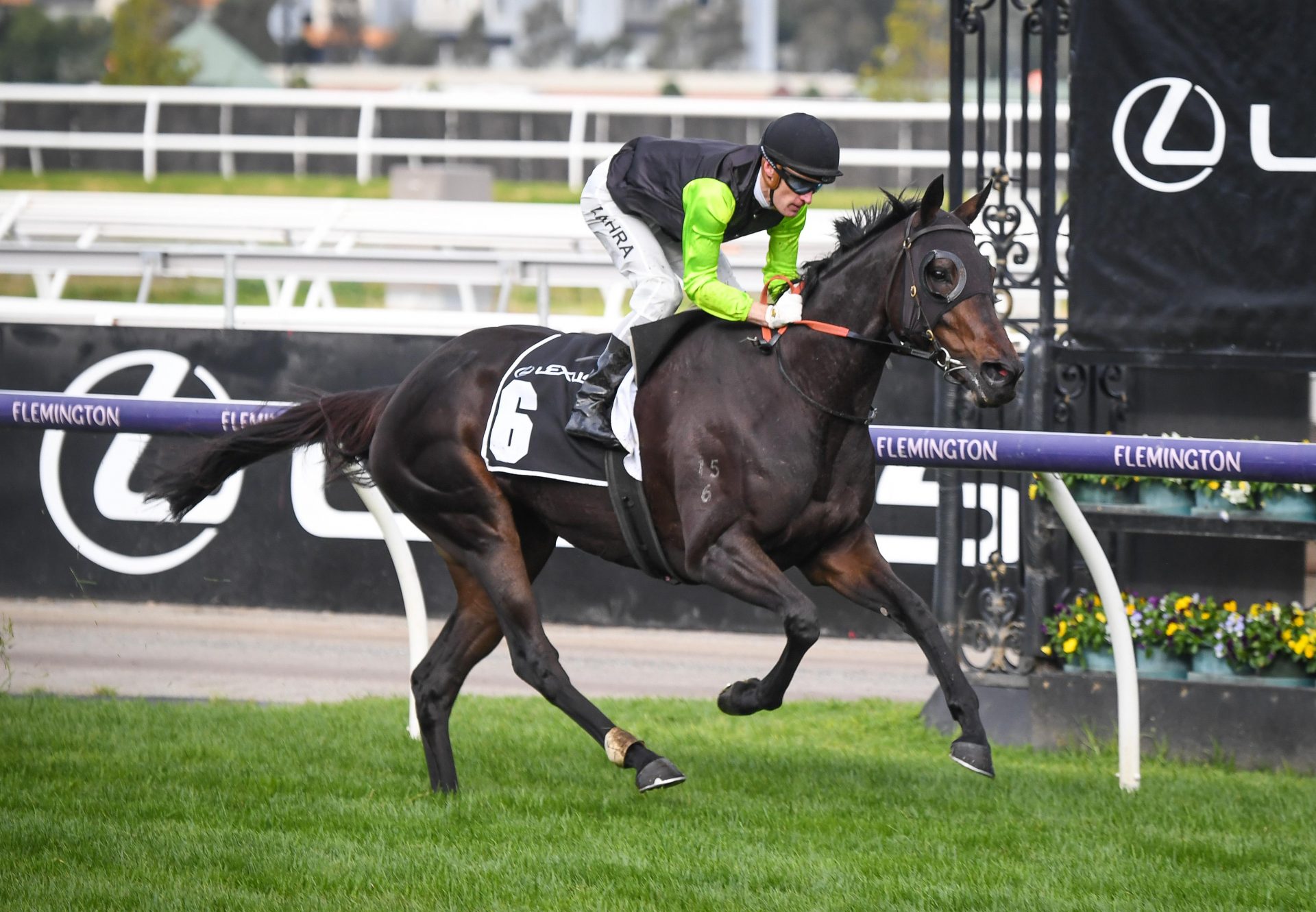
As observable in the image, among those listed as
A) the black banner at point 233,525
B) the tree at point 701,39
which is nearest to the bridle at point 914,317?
the black banner at point 233,525

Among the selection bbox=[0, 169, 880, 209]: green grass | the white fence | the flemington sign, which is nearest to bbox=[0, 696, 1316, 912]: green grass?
the flemington sign

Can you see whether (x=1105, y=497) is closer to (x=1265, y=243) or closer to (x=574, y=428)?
(x=1265, y=243)

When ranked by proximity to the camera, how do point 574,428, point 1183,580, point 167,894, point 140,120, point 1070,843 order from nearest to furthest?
point 167,894, point 1070,843, point 574,428, point 1183,580, point 140,120

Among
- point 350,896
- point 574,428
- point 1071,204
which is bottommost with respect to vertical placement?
point 350,896

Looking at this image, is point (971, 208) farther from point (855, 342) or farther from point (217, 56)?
point (217, 56)

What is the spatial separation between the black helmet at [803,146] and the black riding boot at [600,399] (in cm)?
77

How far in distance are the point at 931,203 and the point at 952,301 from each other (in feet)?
0.97

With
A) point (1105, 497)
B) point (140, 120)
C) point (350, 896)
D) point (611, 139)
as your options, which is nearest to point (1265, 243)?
point (1105, 497)

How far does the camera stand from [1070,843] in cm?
451

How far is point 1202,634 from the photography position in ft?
19.5

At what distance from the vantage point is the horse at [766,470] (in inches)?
172

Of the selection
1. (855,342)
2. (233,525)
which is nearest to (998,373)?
(855,342)

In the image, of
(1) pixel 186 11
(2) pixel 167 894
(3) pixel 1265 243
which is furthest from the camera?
(1) pixel 186 11

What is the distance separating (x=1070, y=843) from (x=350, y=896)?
1.92 m
